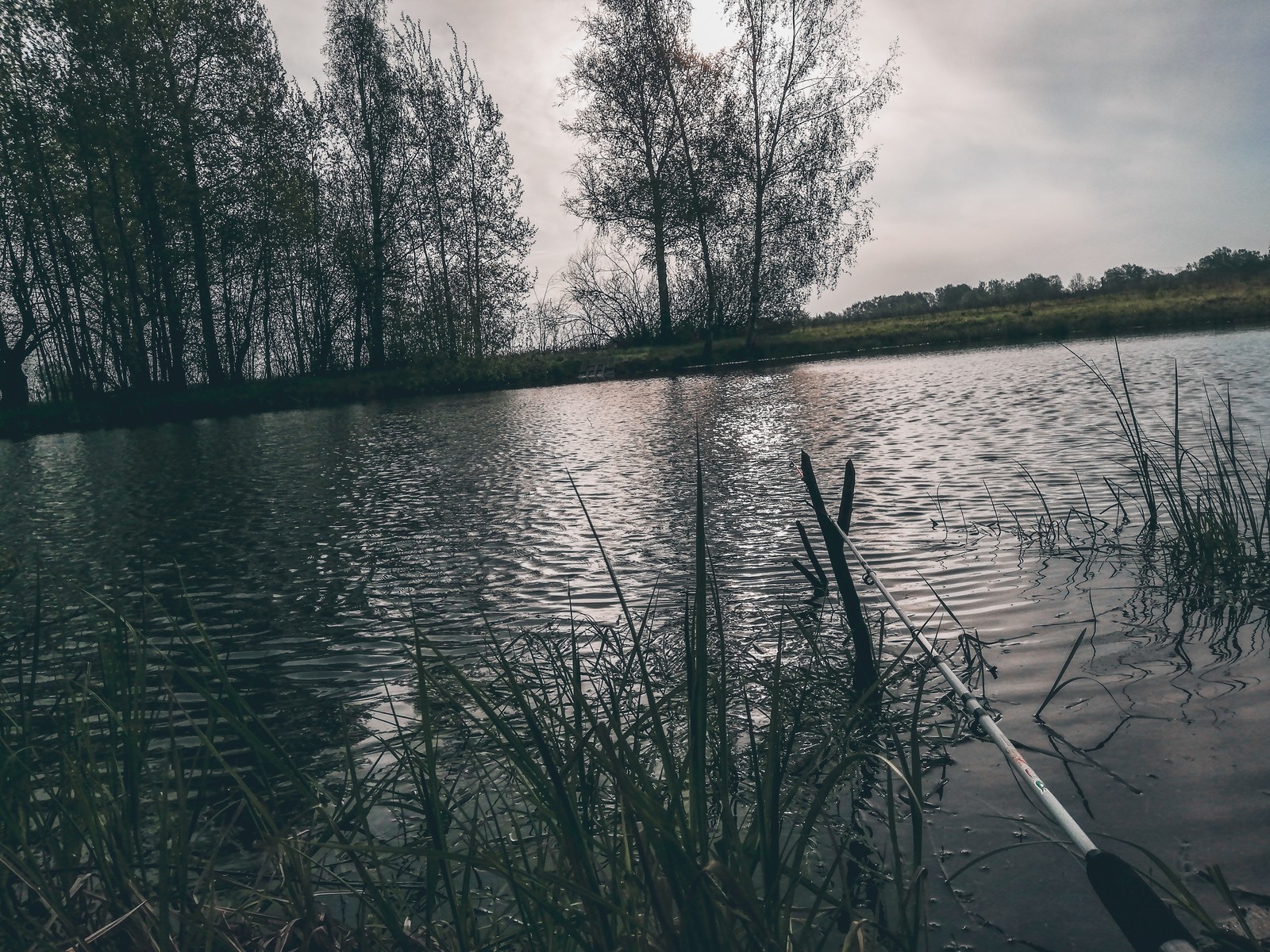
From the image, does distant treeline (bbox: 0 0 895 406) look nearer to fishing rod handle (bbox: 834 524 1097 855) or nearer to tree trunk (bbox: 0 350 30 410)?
tree trunk (bbox: 0 350 30 410)

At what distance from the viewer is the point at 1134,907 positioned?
1.44m

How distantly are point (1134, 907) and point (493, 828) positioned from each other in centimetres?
171

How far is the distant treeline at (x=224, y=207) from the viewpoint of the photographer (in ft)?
71.1

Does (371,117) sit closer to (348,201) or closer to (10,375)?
(348,201)

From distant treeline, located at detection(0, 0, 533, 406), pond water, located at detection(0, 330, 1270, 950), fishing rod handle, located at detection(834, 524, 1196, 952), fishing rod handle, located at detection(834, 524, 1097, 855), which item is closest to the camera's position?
fishing rod handle, located at detection(834, 524, 1196, 952)

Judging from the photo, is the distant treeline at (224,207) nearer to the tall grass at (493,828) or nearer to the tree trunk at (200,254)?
the tree trunk at (200,254)

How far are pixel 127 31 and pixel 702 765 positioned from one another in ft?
88.4

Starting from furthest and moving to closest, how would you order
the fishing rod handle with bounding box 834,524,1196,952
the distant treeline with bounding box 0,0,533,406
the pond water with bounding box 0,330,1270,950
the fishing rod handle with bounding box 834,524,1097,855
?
the distant treeline with bounding box 0,0,533,406, the pond water with bounding box 0,330,1270,950, the fishing rod handle with bounding box 834,524,1097,855, the fishing rod handle with bounding box 834,524,1196,952

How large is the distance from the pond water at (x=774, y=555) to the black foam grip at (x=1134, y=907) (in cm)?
60

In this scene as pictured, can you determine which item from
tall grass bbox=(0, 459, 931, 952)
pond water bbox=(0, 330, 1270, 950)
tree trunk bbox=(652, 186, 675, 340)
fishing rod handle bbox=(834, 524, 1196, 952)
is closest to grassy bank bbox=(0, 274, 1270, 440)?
tree trunk bbox=(652, 186, 675, 340)

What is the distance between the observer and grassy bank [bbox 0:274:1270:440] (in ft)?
72.0

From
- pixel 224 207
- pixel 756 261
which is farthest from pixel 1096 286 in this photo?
pixel 224 207

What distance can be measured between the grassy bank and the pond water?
22.1 feet

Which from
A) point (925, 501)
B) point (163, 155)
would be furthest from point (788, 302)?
point (925, 501)
